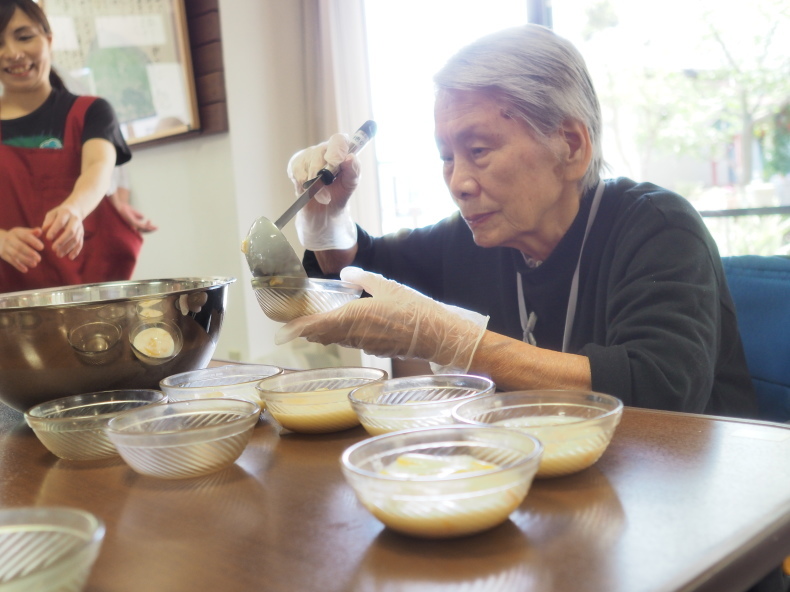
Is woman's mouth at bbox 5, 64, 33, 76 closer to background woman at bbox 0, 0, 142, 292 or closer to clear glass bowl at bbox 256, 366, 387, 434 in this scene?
background woman at bbox 0, 0, 142, 292

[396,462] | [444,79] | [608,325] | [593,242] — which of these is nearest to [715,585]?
[396,462]

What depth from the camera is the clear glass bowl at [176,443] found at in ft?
2.13

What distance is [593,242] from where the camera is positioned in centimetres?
134

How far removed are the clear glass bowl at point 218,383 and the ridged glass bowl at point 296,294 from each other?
0.31ft

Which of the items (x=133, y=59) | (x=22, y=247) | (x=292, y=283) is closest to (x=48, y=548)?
(x=292, y=283)

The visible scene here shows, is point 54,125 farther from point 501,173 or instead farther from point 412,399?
point 412,399

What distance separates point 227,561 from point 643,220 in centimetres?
95

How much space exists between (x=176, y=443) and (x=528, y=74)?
3.04 ft

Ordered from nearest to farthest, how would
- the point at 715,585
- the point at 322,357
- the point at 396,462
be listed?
→ 1. the point at 715,585
2. the point at 396,462
3. the point at 322,357

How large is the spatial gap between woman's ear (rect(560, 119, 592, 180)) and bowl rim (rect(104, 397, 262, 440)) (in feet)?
2.84

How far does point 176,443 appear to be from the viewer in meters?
0.65

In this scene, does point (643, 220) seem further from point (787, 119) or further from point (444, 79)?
point (787, 119)

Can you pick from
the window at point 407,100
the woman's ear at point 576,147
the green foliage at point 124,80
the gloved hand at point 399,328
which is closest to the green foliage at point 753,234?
→ the window at point 407,100

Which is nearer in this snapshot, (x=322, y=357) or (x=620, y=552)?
(x=620, y=552)
